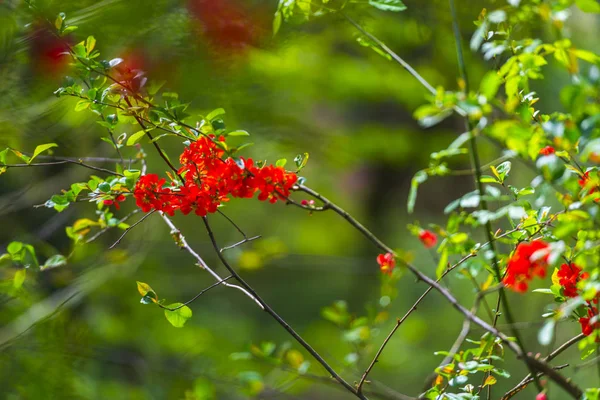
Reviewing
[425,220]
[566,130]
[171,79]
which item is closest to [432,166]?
[566,130]

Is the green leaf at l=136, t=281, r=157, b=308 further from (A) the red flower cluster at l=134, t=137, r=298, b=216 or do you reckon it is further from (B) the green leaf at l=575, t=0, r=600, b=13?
→ (B) the green leaf at l=575, t=0, r=600, b=13

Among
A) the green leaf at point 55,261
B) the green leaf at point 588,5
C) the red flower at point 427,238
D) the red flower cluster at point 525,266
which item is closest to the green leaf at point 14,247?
the green leaf at point 55,261

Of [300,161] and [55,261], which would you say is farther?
[55,261]

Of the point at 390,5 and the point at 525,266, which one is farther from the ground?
the point at 390,5

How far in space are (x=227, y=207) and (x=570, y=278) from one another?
1666mm

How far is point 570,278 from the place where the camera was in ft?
2.72

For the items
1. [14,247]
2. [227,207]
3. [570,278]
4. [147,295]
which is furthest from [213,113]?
[227,207]

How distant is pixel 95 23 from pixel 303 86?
1.80 m

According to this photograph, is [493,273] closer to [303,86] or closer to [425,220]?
[303,86]

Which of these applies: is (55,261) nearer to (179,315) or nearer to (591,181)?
(179,315)

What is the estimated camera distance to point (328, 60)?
10.3 feet

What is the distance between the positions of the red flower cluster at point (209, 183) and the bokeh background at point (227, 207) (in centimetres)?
27

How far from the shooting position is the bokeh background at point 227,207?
1.47 m

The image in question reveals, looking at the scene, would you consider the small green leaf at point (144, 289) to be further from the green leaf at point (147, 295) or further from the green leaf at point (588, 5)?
the green leaf at point (588, 5)
